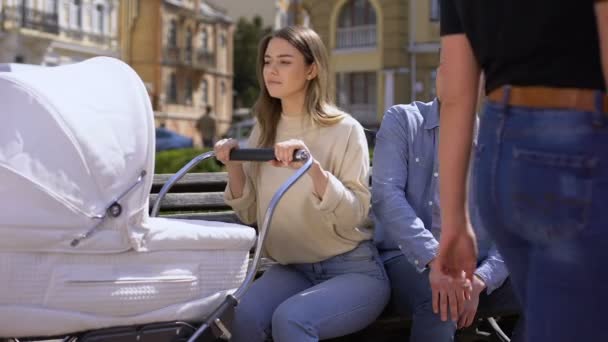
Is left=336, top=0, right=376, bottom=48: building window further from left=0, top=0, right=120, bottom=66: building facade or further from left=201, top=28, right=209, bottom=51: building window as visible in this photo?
left=201, top=28, right=209, bottom=51: building window

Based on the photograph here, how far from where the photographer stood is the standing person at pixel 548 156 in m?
1.76

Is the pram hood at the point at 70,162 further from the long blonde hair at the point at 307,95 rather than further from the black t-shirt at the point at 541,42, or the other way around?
the black t-shirt at the point at 541,42

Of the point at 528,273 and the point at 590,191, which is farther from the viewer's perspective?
the point at 528,273

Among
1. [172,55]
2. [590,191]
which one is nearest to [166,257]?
[590,191]

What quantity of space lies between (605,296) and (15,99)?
1.67m

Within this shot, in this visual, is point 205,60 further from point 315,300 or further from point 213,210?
point 315,300

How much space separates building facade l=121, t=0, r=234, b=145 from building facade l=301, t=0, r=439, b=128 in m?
14.3

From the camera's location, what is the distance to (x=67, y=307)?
105 inches

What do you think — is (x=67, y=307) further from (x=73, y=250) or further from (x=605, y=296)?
(x=605, y=296)

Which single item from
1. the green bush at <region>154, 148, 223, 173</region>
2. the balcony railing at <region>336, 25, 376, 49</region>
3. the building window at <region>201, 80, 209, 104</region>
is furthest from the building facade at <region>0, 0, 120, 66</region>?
the green bush at <region>154, 148, 223, 173</region>

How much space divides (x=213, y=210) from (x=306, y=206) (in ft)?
4.18

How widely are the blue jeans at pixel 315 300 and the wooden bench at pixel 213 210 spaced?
0.13 metres

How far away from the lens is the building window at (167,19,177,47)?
55719 millimetres

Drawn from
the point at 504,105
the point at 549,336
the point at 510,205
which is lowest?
the point at 549,336
